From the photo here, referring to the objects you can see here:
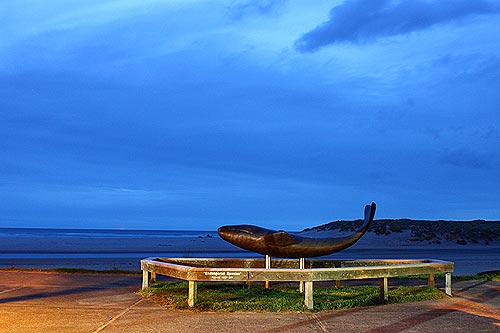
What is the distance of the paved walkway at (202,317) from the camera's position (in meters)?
8.84

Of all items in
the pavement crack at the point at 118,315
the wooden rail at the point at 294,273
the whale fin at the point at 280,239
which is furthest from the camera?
the whale fin at the point at 280,239

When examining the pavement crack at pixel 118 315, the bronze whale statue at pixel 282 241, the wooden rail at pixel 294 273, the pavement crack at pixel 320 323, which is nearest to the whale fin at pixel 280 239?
the bronze whale statue at pixel 282 241

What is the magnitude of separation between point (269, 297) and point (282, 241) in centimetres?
108

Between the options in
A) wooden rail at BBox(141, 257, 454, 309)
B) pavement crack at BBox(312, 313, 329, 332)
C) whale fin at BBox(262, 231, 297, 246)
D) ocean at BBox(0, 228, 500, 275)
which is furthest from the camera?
ocean at BBox(0, 228, 500, 275)

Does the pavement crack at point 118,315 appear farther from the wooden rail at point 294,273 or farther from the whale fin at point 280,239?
the whale fin at point 280,239

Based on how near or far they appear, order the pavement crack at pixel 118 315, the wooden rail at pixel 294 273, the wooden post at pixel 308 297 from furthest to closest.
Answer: the wooden rail at pixel 294 273, the wooden post at pixel 308 297, the pavement crack at pixel 118 315

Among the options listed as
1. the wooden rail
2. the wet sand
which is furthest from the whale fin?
the wet sand

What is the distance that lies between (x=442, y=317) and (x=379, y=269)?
179cm

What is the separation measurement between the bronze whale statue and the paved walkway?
179 cm

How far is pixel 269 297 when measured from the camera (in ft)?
38.1

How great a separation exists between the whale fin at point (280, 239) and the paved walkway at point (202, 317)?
6.36 feet

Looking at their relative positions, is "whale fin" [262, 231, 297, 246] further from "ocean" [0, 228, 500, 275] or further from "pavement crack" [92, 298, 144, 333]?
"ocean" [0, 228, 500, 275]

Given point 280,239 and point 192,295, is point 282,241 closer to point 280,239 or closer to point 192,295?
point 280,239

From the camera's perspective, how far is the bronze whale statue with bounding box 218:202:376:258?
11.9m
